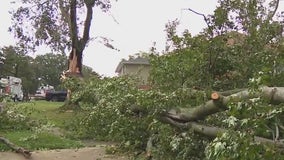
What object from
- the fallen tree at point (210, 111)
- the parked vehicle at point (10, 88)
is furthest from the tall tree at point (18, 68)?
the fallen tree at point (210, 111)

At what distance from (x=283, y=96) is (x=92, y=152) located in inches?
238

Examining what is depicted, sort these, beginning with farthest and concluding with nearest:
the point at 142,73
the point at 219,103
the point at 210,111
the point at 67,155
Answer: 1. the point at 142,73
2. the point at 67,155
3. the point at 210,111
4. the point at 219,103

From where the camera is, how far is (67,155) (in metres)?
9.02

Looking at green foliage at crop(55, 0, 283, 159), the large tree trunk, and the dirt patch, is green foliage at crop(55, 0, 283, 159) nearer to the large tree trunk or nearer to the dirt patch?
the dirt patch

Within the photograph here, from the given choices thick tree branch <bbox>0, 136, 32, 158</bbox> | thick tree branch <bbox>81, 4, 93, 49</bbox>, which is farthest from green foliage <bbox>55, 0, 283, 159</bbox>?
thick tree branch <bbox>81, 4, 93, 49</bbox>

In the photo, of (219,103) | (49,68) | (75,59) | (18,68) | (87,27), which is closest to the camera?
(219,103)

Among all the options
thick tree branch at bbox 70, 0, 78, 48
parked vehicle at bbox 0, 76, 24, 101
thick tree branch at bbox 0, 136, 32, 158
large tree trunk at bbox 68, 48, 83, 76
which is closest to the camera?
thick tree branch at bbox 0, 136, 32, 158

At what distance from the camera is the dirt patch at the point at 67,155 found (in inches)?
337

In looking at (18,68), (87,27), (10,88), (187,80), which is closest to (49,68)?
(18,68)

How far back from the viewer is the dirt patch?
28.1ft

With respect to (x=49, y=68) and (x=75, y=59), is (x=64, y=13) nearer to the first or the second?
(x=75, y=59)

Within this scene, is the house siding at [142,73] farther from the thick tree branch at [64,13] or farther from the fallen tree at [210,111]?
the thick tree branch at [64,13]

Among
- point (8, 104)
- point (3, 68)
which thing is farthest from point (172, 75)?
point (3, 68)

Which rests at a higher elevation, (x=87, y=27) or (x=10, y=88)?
(x=87, y=27)
